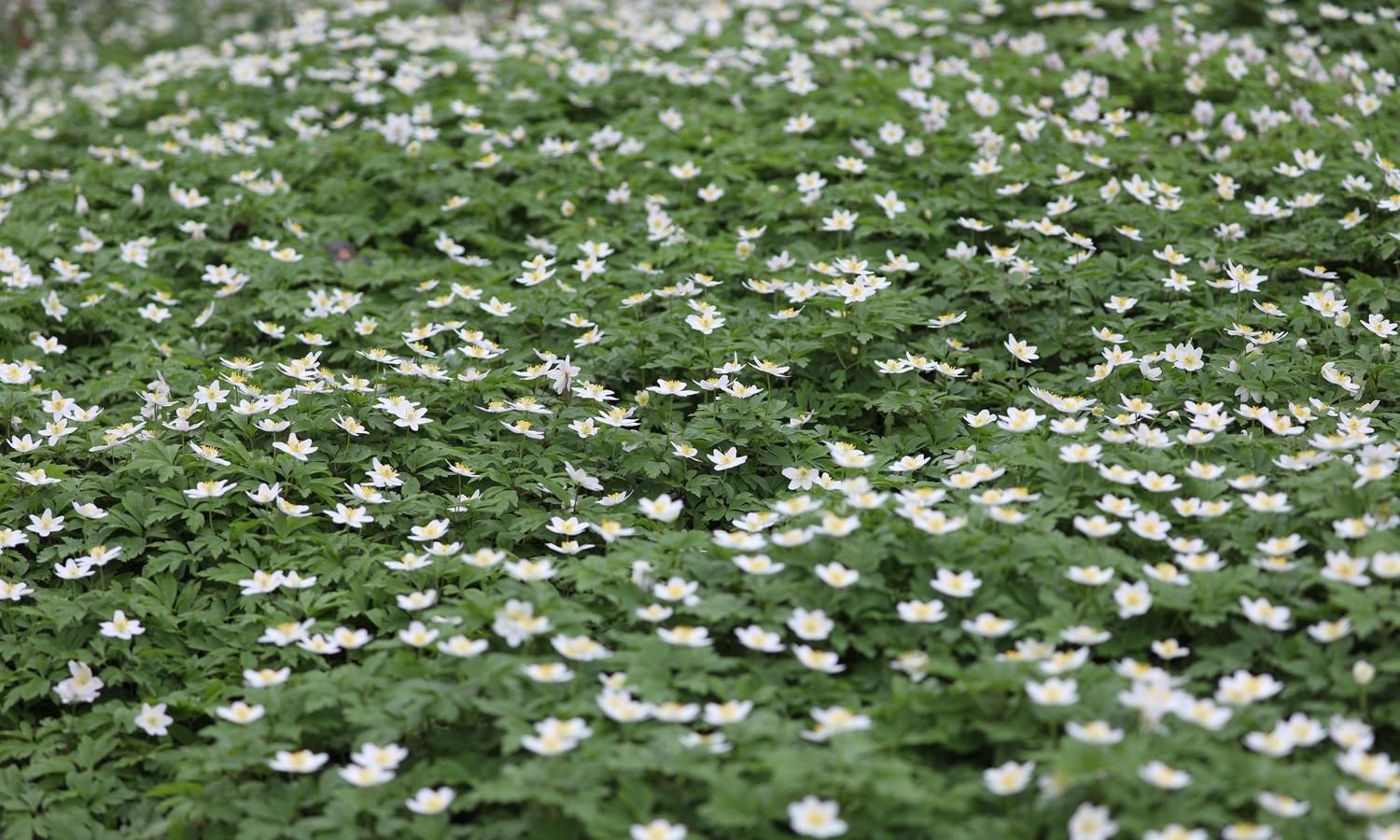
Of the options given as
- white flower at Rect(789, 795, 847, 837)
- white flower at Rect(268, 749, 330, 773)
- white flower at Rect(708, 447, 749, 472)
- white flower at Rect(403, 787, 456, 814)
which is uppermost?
white flower at Rect(789, 795, 847, 837)

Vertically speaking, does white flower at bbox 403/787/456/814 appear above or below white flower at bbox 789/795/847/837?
below

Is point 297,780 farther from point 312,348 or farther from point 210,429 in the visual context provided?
point 312,348

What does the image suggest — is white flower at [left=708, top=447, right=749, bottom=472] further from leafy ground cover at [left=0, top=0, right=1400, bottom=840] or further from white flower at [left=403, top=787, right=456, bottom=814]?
white flower at [left=403, top=787, right=456, bottom=814]

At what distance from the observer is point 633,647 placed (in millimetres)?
3332

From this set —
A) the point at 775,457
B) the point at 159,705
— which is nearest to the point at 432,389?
the point at 775,457

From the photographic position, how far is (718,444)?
4.65m

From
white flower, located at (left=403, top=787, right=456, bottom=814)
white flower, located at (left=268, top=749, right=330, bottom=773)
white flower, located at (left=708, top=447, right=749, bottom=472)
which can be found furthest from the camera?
white flower, located at (left=708, top=447, right=749, bottom=472)

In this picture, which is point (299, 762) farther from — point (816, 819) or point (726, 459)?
point (726, 459)

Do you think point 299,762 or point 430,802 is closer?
point 430,802

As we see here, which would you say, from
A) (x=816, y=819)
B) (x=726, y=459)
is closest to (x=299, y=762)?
(x=816, y=819)

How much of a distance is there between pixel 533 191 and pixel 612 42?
256 cm

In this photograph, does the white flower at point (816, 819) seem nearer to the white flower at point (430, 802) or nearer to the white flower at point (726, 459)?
the white flower at point (430, 802)

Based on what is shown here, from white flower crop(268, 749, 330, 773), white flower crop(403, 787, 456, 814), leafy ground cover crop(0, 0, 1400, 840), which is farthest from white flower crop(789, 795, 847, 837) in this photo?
white flower crop(268, 749, 330, 773)

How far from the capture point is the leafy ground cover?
9.90ft
